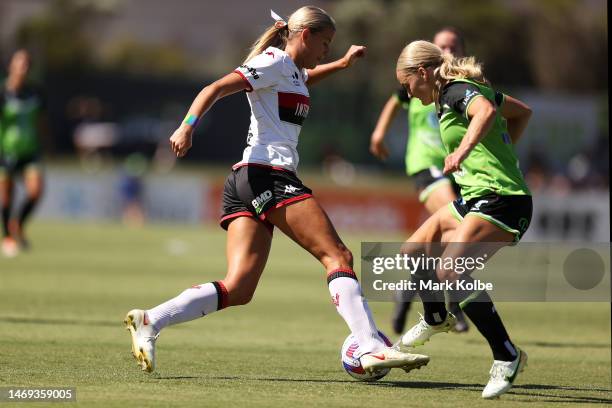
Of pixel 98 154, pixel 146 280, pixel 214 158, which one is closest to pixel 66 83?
pixel 98 154

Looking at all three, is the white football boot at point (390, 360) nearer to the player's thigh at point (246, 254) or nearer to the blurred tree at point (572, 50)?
the player's thigh at point (246, 254)

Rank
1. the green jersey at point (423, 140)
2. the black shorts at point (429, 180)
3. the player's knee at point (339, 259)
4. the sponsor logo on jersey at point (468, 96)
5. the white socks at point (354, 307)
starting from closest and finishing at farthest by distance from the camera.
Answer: the sponsor logo on jersey at point (468, 96) < the white socks at point (354, 307) < the player's knee at point (339, 259) < the black shorts at point (429, 180) < the green jersey at point (423, 140)

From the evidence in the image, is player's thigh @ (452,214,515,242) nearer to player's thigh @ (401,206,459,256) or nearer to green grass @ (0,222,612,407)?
player's thigh @ (401,206,459,256)

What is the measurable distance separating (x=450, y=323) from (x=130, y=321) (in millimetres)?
2065

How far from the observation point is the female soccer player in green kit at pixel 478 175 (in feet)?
21.8

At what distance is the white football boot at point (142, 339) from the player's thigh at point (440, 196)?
3.73 meters

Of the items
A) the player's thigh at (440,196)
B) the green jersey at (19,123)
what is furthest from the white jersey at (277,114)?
the green jersey at (19,123)

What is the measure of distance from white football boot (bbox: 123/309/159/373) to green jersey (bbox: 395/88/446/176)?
3.96 metres

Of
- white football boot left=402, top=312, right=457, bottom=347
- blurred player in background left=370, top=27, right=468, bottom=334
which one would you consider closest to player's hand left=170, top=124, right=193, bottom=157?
white football boot left=402, top=312, right=457, bottom=347

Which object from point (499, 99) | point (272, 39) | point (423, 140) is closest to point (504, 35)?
point (423, 140)

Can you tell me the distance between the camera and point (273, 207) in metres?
6.86

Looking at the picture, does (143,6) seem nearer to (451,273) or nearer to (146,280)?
(146,280)

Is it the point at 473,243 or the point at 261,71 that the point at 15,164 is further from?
the point at 473,243

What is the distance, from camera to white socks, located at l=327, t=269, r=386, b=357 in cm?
671
